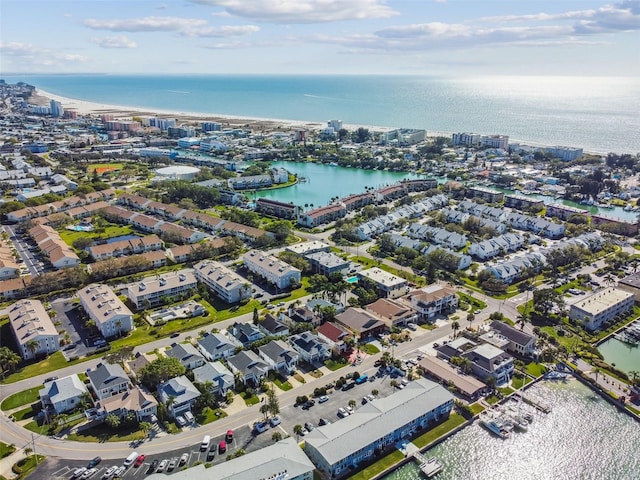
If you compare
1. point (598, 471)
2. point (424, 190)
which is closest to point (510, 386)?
point (598, 471)

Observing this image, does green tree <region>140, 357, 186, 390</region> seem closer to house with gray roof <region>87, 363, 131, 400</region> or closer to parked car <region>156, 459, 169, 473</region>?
house with gray roof <region>87, 363, 131, 400</region>

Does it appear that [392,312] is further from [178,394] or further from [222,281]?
[178,394]

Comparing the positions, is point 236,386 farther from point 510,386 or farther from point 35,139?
point 35,139

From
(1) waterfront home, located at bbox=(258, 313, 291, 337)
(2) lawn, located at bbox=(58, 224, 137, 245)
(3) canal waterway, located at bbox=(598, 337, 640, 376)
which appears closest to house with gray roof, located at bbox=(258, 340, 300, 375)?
(1) waterfront home, located at bbox=(258, 313, 291, 337)

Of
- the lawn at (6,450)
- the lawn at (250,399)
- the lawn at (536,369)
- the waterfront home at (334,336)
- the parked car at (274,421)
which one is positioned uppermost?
the waterfront home at (334,336)

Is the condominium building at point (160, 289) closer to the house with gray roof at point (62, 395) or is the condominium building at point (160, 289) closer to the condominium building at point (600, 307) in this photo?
the house with gray roof at point (62, 395)

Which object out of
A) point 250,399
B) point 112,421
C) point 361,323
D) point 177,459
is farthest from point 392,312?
point 112,421

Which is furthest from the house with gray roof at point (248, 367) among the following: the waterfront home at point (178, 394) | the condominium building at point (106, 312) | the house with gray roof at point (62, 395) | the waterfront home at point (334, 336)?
the condominium building at point (106, 312)
